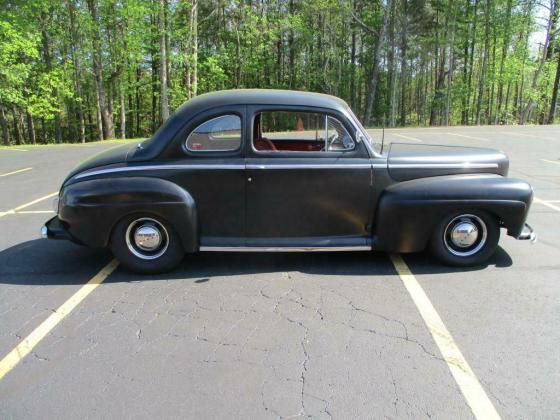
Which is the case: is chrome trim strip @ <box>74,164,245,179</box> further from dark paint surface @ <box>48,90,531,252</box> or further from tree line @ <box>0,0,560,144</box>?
tree line @ <box>0,0,560,144</box>

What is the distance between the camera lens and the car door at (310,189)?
4.25m

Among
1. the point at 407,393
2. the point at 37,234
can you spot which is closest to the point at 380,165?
the point at 407,393

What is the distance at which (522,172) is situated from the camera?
31.6 feet

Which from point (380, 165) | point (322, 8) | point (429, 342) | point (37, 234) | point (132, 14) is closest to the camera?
point (429, 342)

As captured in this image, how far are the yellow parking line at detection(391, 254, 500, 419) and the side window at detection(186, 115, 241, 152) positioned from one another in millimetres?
2124

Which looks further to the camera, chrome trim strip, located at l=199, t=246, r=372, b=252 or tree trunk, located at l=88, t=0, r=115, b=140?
tree trunk, located at l=88, t=0, r=115, b=140

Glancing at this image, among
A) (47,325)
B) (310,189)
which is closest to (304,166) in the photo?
(310,189)

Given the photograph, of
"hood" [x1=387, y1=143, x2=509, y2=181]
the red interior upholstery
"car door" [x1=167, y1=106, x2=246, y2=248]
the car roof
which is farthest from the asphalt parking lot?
the car roof

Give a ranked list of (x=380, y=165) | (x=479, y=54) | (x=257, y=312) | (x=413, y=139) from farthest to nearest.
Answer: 1. (x=479, y=54)
2. (x=413, y=139)
3. (x=380, y=165)
4. (x=257, y=312)

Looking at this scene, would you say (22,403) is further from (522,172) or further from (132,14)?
(132,14)

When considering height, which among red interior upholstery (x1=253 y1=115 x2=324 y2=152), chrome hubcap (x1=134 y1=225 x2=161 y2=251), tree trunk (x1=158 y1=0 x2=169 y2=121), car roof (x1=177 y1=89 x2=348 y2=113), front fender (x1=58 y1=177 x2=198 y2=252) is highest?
tree trunk (x1=158 y1=0 x2=169 y2=121)

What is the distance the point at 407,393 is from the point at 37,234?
5.09 metres

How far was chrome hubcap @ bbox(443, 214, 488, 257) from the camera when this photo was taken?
4.39 meters

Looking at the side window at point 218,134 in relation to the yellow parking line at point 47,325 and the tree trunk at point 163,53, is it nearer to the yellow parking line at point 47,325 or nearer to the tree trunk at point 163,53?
the yellow parking line at point 47,325
